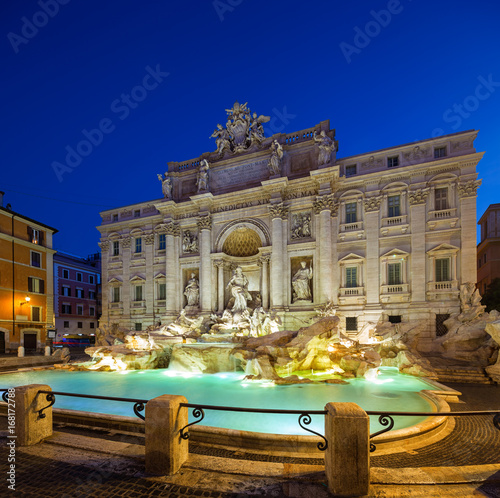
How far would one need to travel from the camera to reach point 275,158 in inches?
884

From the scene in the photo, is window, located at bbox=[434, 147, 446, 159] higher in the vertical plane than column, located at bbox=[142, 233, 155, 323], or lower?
higher

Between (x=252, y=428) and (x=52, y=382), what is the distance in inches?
418

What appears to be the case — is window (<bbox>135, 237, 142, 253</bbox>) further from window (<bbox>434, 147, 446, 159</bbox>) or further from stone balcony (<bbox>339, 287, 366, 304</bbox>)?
window (<bbox>434, 147, 446, 159</bbox>)

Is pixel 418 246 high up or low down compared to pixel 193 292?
up

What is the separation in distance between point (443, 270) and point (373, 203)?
20.0 ft

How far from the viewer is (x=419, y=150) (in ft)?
65.0

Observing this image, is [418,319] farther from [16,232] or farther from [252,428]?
[16,232]

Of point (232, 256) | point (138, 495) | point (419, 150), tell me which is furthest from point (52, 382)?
point (419, 150)

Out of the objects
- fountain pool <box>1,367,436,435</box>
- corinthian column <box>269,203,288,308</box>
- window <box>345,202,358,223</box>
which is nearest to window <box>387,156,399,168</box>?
window <box>345,202,358,223</box>

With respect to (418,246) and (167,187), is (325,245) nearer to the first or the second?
(418,246)

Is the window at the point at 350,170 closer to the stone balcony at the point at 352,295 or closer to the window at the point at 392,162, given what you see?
the window at the point at 392,162

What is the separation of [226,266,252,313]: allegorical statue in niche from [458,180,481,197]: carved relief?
1539 centimetres

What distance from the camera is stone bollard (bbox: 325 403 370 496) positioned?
3490 millimetres

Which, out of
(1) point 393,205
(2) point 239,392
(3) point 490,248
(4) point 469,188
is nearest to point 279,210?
(1) point 393,205
